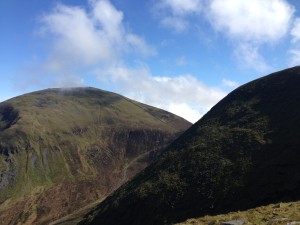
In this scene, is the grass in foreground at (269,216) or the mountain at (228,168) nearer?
the grass in foreground at (269,216)

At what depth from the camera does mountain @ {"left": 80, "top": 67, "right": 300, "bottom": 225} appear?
61344mm

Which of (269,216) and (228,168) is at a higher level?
(228,168)

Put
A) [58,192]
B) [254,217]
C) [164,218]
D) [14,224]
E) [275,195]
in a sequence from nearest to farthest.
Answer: [254,217] → [275,195] → [164,218] → [14,224] → [58,192]

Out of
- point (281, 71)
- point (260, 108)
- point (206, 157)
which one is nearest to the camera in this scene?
point (206, 157)

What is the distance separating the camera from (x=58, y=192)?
197 metres

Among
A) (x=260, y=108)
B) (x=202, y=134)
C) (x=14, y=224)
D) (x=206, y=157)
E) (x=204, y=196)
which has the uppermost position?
(x=260, y=108)

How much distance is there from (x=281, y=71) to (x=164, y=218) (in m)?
73.3

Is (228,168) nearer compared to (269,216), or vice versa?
(269,216)

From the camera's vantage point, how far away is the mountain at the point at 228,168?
6134 cm

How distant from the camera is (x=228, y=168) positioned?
72.9 metres

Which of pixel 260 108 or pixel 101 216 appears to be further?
→ pixel 260 108

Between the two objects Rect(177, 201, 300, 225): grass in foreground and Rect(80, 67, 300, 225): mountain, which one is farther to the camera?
Rect(80, 67, 300, 225): mountain

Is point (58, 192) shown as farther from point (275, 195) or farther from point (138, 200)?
point (275, 195)

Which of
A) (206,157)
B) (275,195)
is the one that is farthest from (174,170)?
(275,195)
